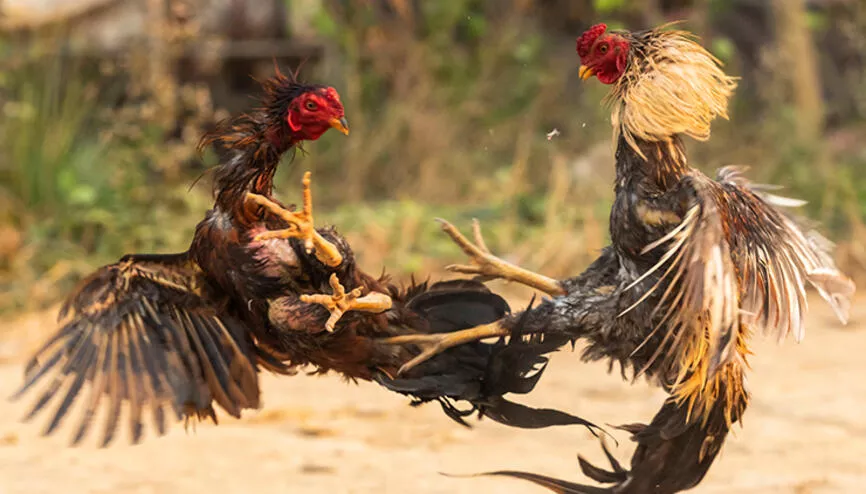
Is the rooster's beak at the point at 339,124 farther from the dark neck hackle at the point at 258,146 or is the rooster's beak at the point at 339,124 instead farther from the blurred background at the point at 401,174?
the blurred background at the point at 401,174

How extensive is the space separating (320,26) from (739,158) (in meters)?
3.36

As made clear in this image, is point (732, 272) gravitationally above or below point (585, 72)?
below

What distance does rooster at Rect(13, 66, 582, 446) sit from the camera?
112 inches

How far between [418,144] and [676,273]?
219 inches

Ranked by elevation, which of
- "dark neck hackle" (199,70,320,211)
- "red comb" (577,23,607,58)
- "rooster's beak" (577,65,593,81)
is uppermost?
"red comb" (577,23,607,58)

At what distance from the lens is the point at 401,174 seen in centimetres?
816

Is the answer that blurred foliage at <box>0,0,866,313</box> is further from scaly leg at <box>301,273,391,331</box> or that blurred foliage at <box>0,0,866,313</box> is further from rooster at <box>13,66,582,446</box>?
scaly leg at <box>301,273,391,331</box>

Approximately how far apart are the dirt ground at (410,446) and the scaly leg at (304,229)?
1.28 metres

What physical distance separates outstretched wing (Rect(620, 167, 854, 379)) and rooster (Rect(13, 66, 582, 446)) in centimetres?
51

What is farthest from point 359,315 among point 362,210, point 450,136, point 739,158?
point 739,158

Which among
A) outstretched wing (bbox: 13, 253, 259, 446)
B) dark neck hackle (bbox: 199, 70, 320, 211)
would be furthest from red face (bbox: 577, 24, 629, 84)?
outstretched wing (bbox: 13, 253, 259, 446)

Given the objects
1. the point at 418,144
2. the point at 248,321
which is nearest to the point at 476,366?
the point at 248,321

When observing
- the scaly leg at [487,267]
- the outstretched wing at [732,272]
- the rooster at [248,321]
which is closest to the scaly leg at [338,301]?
the rooster at [248,321]

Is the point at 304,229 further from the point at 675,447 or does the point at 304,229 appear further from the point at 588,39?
the point at 675,447
